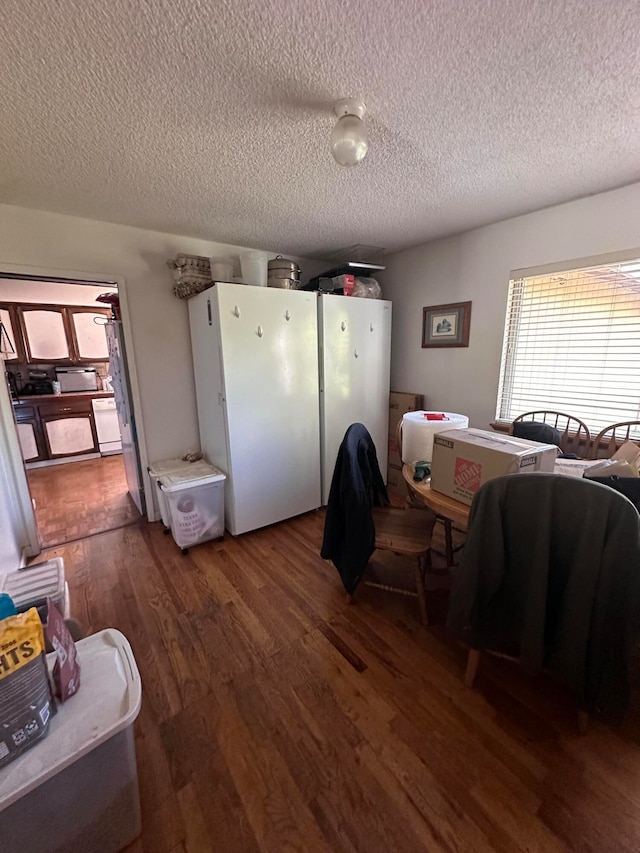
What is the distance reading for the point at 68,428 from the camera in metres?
4.36

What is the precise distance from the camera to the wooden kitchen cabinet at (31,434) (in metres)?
4.06

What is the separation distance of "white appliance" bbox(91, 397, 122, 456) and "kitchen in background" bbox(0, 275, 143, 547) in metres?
0.01

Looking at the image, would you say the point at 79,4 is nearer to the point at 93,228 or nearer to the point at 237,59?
the point at 237,59

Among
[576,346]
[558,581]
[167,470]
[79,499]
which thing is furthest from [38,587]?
[576,346]

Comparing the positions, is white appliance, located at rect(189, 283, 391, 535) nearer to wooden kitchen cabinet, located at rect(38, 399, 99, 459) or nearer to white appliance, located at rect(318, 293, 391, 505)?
white appliance, located at rect(318, 293, 391, 505)

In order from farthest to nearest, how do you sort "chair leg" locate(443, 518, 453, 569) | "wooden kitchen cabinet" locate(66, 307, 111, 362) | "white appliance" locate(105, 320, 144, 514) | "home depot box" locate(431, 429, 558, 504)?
"wooden kitchen cabinet" locate(66, 307, 111, 362), "white appliance" locate(105, 320, 144, 514), "chair leg" locate(443, 518, 453, 569), "home depot box" locate(431, 429, 558, 504)

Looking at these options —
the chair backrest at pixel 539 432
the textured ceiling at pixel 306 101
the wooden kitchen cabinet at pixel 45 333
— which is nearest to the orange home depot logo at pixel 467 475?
the chair backrest at pixel 539 432

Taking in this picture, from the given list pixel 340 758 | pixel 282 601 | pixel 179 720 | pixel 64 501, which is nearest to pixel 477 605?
pixel 340 758

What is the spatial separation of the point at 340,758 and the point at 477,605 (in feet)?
2.31

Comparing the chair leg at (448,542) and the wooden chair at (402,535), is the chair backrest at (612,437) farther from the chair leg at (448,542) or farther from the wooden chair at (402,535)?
the wooden chair at (402,535)

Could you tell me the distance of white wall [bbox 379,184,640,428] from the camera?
1980 millimetres

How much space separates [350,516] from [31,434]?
177 inches

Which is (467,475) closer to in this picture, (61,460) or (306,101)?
(306,101)

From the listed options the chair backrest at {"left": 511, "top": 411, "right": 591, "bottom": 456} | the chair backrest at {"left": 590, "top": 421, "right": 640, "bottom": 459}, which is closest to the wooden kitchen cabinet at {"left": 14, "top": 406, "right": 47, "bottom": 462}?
the chair backrest at {"left": 511, "top": 411, "right": 591, "bottom": 456}
